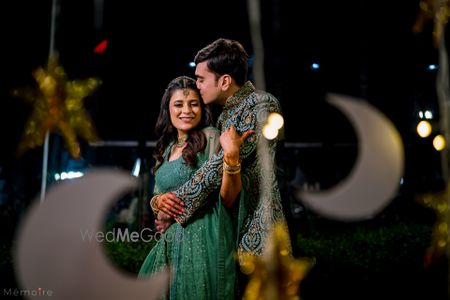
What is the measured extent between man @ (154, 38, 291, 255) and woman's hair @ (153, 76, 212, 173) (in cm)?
8

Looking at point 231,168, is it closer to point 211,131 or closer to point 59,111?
point 211,131

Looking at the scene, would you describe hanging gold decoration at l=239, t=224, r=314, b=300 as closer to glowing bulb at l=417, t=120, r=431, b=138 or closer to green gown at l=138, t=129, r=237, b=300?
green gown at l=138, t=129, r=237, b=300

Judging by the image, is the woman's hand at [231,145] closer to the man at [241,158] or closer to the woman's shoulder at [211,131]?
the man at [241,158]

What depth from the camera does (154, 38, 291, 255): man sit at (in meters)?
2.64

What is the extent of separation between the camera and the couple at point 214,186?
8.66 feet

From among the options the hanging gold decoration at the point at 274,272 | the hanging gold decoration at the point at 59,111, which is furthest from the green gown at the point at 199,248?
the hanging gold decoration at the point at 59,111

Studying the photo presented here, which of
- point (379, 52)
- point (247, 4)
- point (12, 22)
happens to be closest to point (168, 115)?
point (247, 4)

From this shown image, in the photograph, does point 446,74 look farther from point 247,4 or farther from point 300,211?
point 300,211

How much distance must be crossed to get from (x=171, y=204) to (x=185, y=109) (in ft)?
1.54

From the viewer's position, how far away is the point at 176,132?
2902mm

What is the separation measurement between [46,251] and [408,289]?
8.46 ft

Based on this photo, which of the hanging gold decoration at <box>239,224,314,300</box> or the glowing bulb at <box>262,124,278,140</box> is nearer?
the hanging gold decoration at <box>239,224,314,300</box>

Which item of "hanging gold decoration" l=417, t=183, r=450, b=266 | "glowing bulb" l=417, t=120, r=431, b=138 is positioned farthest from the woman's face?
"glowing bulb" l=417, t=120, r=431, b=138

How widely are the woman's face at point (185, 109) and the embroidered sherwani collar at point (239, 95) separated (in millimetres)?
157
